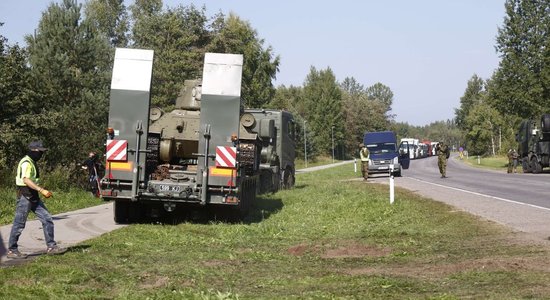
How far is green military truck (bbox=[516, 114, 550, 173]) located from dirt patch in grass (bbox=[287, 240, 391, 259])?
100 feet

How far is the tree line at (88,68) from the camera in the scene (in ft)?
76.4

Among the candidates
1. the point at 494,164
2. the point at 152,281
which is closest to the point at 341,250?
the point at 152,281

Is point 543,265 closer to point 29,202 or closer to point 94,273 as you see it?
point 94,273

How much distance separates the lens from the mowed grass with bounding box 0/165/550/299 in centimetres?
664

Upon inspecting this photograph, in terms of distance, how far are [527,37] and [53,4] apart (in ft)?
119

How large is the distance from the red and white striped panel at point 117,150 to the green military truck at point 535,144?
30.2 meters

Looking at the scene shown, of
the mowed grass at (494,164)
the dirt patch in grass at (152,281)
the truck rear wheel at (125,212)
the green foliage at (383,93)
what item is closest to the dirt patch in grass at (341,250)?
the dirt patch in grass at (152,281)

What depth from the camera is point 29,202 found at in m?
9.76

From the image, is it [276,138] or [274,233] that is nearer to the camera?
[274,233]

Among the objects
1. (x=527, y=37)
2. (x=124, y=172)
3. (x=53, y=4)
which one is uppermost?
(x=527, y=37)

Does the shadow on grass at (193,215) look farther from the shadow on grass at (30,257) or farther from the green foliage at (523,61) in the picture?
the green foliage at (523,61)

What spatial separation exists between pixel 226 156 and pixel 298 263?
549 centimetres

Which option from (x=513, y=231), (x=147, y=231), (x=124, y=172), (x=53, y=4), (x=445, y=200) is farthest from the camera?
(x=53, y=4)

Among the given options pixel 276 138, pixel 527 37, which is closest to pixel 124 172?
pixel 276 138
